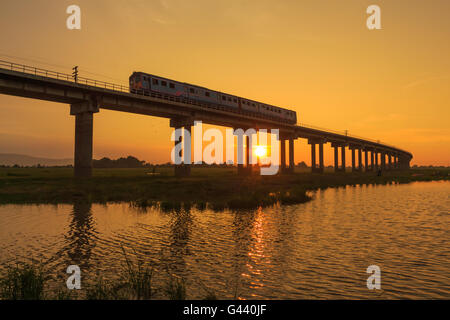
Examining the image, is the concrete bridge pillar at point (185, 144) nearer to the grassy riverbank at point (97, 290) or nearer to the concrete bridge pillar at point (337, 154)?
the grassy riverbank at point (97, 290)

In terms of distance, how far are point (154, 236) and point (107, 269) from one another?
418 centimetres

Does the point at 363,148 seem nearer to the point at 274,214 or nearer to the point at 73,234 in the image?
the point at 274,214

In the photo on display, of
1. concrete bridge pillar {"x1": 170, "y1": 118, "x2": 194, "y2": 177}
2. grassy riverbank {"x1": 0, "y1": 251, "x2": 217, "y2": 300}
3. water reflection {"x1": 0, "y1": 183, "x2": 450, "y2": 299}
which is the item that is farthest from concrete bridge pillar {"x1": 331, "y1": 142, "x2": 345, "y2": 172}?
grassy riverbank {"x1": 0, "y1": 251, "x2": 217, "y2": 300}

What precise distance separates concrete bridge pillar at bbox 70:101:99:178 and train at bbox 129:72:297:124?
716cm

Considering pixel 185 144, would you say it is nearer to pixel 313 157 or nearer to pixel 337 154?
pixel 313 157

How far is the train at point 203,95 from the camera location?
42.6 metres

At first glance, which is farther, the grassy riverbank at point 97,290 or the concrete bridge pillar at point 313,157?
the concrete bridge pillar at point 313,157

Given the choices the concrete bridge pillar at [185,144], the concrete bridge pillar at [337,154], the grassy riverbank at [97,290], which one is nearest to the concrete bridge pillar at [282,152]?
the concrete bridge pillar at [337,154]

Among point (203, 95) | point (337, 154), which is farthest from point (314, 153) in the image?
point (203, 95)

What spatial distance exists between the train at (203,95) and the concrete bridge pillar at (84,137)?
7.16 meters

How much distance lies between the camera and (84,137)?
1495 inches

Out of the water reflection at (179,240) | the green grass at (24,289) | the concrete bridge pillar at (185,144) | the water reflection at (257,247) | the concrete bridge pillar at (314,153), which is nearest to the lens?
the green grass at (24,289)

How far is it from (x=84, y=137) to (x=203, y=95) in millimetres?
21613

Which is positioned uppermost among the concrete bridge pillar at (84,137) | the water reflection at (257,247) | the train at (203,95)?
the train at (203,95)
